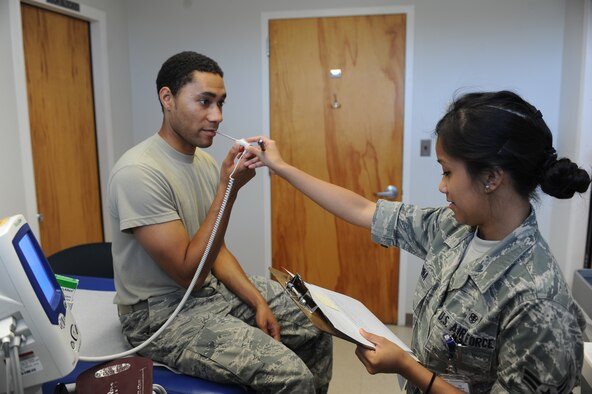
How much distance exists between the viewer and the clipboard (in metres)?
1.05

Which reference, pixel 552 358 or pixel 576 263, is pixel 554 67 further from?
pixel 552 358

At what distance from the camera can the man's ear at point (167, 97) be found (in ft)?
5.36

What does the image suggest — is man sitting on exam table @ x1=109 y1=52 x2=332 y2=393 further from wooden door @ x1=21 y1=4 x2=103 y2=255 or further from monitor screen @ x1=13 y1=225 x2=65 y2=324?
wooden door @ x1=21 y1=4 x2=103 y2=255

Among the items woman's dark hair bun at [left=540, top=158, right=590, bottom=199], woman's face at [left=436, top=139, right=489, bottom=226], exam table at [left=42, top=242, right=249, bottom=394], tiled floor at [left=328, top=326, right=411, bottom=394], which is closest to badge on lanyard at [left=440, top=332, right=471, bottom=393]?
woman's face at [left=436, top=139, right=489, bottom=226]

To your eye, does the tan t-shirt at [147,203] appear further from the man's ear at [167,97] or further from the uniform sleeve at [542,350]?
the uniform sleeve at [542,350]

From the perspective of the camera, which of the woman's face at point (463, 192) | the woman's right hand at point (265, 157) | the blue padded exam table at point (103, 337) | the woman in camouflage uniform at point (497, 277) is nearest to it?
the woman in camouflage uniform at point (497, 277)

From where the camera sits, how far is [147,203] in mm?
1414

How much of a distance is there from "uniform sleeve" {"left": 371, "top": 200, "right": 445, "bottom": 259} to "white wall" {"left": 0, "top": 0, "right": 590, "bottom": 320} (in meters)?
1.52

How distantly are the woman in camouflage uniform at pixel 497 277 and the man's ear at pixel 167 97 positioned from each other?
0.95 meters

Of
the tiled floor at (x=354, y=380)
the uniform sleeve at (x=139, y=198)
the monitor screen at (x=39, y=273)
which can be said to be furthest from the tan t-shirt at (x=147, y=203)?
the tiled floor at (x=354, y=380)

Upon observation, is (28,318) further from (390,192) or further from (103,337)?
(390,192)

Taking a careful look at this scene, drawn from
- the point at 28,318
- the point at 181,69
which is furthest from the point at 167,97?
the point at 28,318

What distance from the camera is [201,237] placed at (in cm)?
145

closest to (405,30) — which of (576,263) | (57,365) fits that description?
(576,263)
